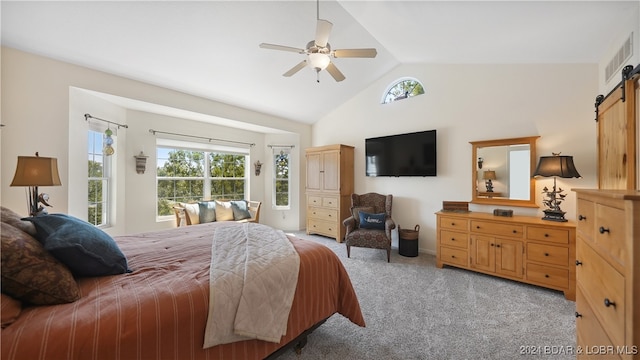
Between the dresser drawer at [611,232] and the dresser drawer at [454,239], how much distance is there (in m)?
2.21

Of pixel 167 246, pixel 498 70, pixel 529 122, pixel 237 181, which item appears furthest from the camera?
pixel 237 181

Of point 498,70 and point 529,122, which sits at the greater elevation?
point 498,70

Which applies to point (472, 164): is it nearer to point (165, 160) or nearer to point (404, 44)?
point (404, 44)

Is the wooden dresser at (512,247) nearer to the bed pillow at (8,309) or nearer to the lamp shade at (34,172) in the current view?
the bed pillow at (8,309)

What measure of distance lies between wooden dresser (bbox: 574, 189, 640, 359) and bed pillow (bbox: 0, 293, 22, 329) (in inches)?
90.7

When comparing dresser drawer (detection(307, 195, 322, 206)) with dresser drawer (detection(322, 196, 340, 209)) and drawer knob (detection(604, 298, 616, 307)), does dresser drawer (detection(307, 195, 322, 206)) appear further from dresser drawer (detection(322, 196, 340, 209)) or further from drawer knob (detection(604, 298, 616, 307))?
drawer knob (detection(604, 298, 616, 307))

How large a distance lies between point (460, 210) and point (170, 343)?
12.1 feet

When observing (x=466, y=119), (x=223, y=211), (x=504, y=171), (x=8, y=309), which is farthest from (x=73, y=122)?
(x=504, y=171)

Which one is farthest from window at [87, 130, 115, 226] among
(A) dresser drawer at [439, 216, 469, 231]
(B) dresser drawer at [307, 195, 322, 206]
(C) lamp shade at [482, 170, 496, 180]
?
(C) lamp shade at [482, 170, 496, 180]

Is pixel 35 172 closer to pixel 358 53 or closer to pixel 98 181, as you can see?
pixel 98 181

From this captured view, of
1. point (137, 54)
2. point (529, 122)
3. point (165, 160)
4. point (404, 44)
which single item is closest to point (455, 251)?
point (529, 122)

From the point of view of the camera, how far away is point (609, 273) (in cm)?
101

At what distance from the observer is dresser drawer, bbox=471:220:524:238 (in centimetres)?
282

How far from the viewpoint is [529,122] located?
322 cm
